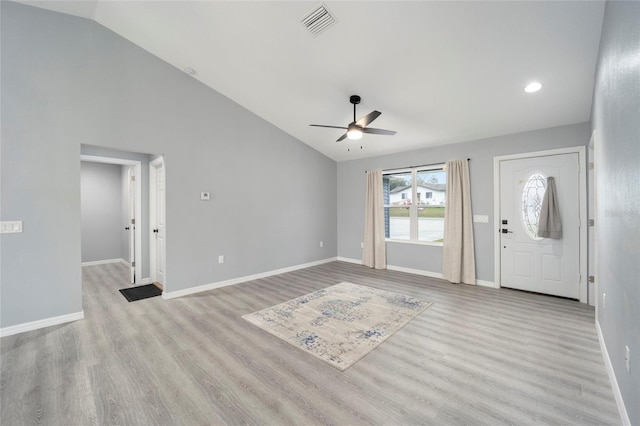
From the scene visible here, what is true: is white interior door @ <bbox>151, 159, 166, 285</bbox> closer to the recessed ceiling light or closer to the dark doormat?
the dark doormat

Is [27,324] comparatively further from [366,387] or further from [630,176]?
[630,176]

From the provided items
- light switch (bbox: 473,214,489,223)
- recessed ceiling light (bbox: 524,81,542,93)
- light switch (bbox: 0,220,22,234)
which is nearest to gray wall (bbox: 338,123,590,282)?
light switch (bbox: 473,214,489,223)

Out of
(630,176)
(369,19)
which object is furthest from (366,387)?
(369,19)

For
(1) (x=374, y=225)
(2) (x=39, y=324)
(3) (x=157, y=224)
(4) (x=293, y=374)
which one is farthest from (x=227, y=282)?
(1) (x=374, y=225)

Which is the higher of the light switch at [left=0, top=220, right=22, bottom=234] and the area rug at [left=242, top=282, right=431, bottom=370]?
the light switch at [left=0, top=220, right=22, bottom=234]

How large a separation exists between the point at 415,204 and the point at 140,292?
18.1 ft

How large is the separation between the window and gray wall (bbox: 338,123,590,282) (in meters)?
0.23

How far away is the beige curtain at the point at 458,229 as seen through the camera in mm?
4844

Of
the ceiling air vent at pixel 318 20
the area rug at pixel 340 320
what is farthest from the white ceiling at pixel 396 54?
the area rug at pixel 340 320

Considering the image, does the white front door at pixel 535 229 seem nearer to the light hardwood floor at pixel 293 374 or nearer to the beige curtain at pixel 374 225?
the light hardwood floor at pixel 293 374

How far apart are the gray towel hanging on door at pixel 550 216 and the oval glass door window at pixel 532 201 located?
9cm

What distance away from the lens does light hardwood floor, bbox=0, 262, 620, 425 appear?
1.80m

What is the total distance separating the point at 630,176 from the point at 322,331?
2.78m

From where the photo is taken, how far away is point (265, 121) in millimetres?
5340
